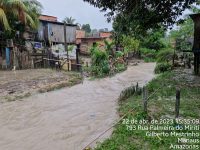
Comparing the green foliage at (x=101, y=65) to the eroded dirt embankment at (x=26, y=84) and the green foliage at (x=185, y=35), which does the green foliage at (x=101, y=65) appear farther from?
the green foliage at (x=185, y=35)

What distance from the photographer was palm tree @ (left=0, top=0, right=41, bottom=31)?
20.1m

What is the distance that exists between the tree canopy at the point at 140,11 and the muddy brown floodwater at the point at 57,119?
3.18 meters

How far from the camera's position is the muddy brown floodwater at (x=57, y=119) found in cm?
662

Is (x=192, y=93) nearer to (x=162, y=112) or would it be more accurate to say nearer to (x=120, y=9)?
(x=162, y=112)

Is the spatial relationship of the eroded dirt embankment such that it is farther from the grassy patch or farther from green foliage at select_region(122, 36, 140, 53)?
green foliage at select_region(122, 36, 140, 53)

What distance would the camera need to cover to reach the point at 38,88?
13328mm

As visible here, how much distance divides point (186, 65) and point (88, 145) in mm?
17664

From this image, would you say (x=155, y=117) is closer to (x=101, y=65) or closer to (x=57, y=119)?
(x=57, y=119)

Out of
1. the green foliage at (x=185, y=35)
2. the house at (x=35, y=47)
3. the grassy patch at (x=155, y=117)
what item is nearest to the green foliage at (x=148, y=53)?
the green foliage at (x=185, y=35)

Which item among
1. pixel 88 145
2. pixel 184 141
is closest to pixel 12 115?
pixel 88 145

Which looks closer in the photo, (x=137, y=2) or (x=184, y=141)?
(x=184, y=141)

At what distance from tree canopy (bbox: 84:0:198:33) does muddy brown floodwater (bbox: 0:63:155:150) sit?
10.4ft

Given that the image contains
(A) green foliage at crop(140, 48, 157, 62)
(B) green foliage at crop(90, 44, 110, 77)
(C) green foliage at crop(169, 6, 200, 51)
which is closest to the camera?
(B) green foliage at crop(90, 44, 110, 77)

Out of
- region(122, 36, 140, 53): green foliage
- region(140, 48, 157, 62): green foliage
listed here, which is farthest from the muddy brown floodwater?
region(140, 48, 157, 62): green foliage
